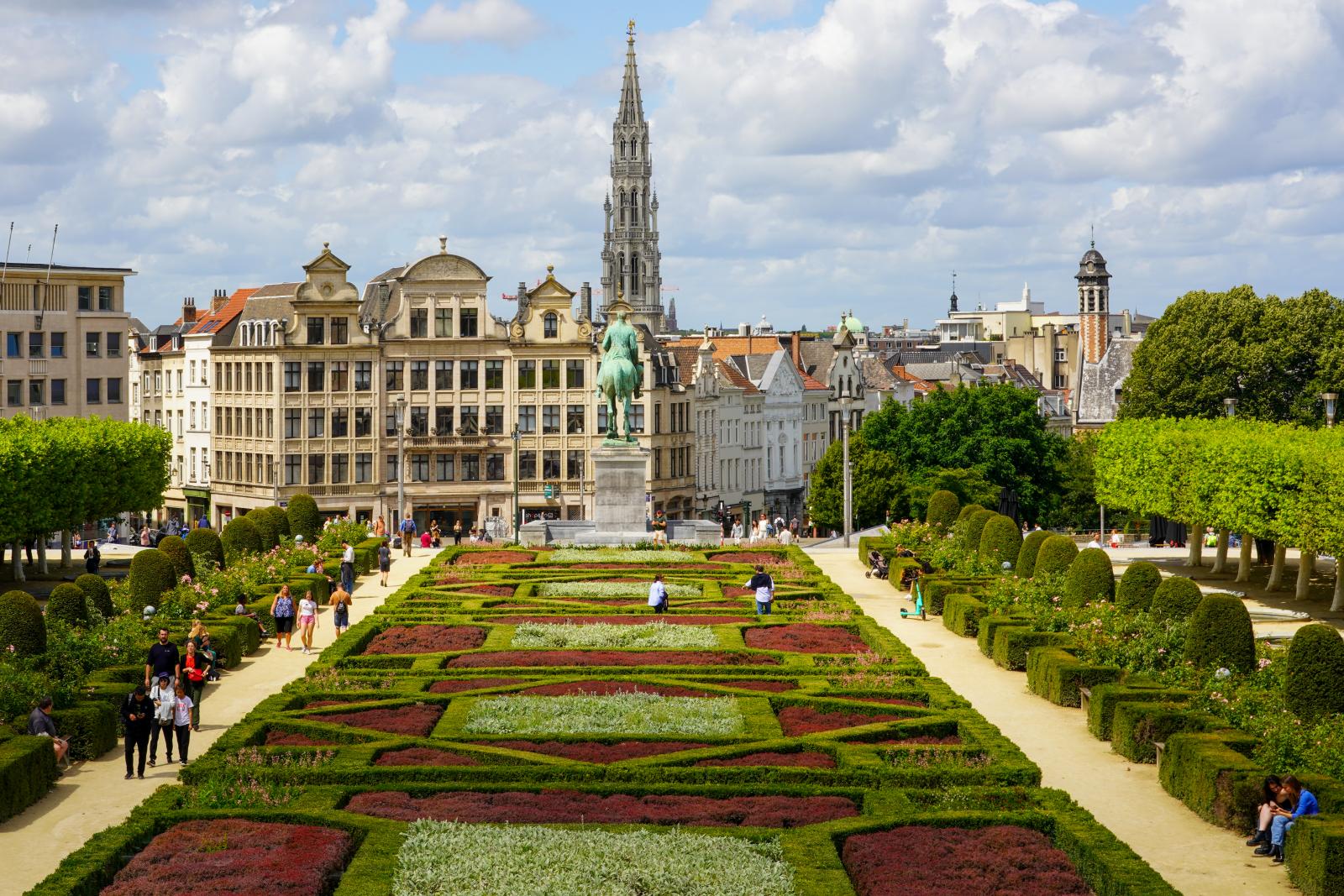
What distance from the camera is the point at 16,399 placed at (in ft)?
309

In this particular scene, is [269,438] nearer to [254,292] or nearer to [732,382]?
[254,292]

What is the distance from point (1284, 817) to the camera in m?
26.4

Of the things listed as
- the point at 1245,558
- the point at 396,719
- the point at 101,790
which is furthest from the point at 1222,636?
the point at 1245,558

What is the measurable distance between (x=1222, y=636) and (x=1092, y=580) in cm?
1113

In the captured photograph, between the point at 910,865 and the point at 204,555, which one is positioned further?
the point at 204,555

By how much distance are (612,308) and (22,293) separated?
104 ft

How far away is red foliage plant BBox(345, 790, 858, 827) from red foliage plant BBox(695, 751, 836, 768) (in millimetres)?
1981

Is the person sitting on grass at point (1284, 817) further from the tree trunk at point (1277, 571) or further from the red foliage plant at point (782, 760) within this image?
the tree trunk at point (1277, 571)

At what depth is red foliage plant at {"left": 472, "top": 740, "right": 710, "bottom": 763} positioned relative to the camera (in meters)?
30.8

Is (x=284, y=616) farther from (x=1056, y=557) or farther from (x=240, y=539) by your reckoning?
(x=1056, y=557)

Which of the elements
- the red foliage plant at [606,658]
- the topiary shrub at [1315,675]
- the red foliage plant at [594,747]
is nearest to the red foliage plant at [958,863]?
the red foliage plant at [594,747]

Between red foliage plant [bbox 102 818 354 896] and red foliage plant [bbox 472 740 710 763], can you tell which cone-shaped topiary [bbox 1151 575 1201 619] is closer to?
red foliage plant [bbox 472 740 710 763]

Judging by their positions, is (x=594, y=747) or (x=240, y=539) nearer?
(x=594, y=747)

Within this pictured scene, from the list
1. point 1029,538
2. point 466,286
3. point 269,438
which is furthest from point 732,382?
point 1029,538
